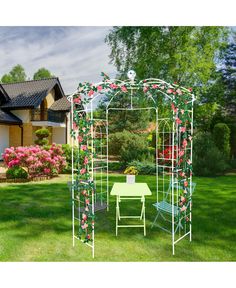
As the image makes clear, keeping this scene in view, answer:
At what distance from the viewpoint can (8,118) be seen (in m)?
17.0

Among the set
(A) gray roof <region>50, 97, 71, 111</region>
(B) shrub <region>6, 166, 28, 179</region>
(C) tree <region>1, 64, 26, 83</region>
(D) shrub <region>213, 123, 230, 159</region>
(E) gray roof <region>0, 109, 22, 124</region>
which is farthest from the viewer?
(C) tree <region>1, 64, 26, 83</region>

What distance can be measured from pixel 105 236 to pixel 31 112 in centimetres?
1537

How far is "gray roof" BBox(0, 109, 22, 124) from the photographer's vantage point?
53.9ft

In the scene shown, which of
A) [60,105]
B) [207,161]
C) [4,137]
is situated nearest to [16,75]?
[60,105]

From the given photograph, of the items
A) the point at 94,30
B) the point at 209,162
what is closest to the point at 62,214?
the point at 209,162

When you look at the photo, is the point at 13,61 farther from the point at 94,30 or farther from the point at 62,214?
the point at 62,214

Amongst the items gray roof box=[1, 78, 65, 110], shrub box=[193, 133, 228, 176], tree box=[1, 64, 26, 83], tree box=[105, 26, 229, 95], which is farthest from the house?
tree box=[1, 64, 26, 83]

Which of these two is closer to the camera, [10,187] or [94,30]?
[10,187]

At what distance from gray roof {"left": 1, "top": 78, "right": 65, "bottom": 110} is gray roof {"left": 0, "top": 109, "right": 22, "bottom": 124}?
57 cm

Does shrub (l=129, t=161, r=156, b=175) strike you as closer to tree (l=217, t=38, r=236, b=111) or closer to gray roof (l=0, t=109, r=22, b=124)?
gray roof (l=0, t=109, r=22, b=124)

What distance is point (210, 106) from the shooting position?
16312mm

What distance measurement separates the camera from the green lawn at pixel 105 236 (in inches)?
160

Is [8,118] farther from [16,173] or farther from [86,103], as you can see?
[86,103]
